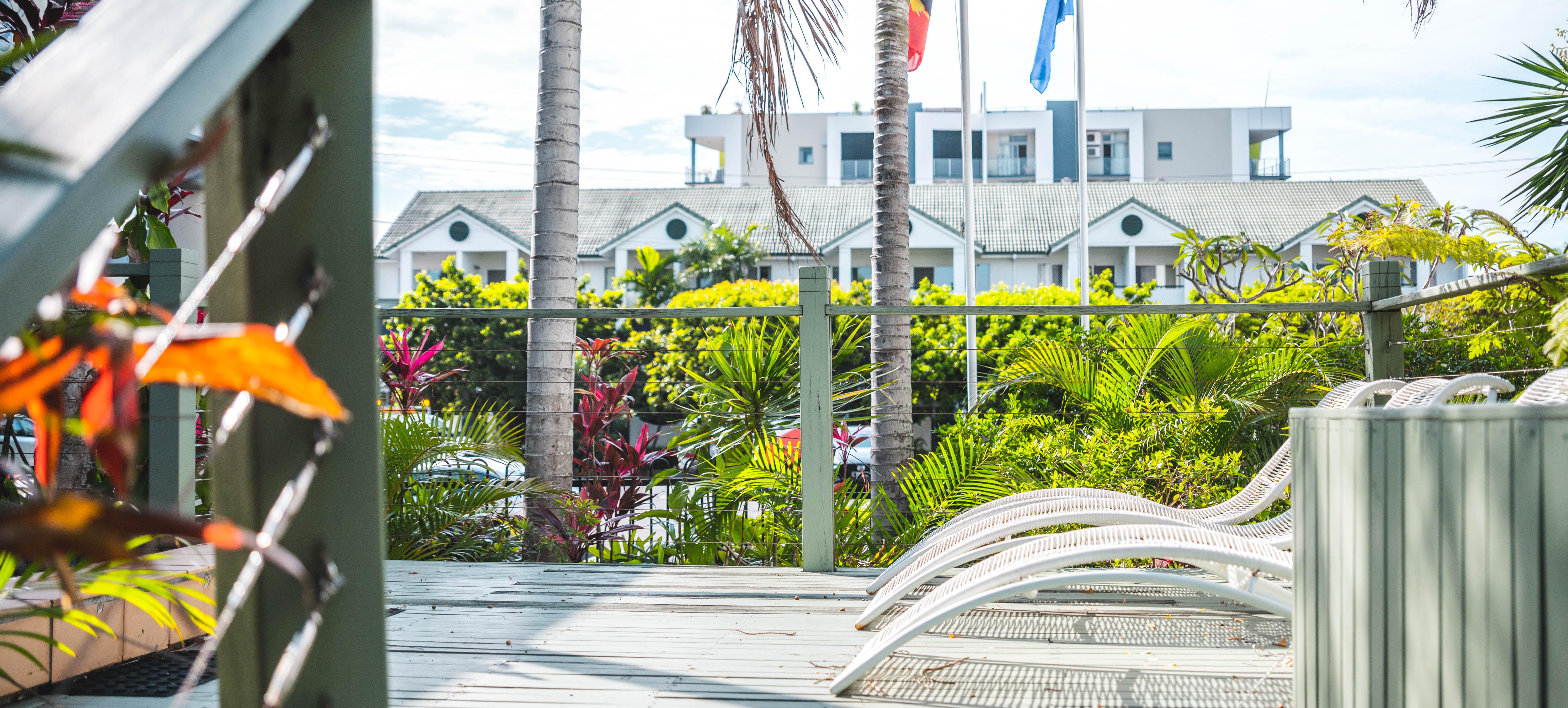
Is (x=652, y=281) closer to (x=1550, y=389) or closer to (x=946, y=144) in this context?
(x=1550, y=389)

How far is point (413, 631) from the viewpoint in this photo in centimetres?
332

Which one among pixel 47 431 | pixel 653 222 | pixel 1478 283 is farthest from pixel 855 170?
pixel 47 431

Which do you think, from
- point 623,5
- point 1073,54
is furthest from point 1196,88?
point 623,5

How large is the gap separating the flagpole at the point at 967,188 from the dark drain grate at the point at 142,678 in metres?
8.68

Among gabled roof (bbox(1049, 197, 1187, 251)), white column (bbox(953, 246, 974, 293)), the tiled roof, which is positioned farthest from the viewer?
the tiled roof

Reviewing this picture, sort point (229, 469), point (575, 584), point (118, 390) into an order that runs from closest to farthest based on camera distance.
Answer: point (118, 390) → point (229, 469) → point (575, 584)

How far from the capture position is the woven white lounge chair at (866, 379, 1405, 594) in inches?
140

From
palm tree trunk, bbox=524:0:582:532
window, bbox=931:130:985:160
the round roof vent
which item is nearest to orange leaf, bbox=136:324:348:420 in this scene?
palm tree trunk, bbox=524:0:582:532

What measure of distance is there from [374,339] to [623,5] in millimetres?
6909

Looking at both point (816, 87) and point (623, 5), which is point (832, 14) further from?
point (623, 5)

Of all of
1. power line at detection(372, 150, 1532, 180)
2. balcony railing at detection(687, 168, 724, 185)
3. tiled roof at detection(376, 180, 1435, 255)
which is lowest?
tiled roof at detection(376, 180, 1435, 255)

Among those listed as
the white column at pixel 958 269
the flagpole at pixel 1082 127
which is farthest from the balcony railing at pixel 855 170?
the flagpole at pixel 1082 127

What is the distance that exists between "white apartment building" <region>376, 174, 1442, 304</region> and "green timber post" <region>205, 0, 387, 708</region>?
1115 inches

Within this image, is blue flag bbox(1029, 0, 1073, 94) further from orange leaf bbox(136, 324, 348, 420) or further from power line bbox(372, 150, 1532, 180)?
orange leaf bbox(136, 324, 348, 420)
